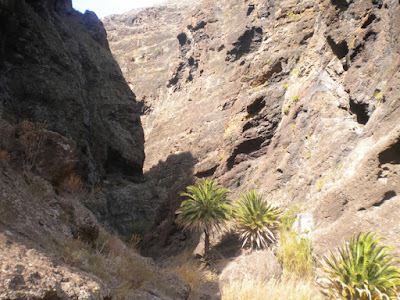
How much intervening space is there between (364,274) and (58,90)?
2437 cm

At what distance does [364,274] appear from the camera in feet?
19.6

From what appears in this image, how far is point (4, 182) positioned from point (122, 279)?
3560mm

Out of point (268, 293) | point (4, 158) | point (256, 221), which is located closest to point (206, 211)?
point (256, 221)

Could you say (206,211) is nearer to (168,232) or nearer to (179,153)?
(168,232)

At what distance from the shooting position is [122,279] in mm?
6062

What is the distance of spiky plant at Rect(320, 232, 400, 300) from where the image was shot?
5711 millimetres

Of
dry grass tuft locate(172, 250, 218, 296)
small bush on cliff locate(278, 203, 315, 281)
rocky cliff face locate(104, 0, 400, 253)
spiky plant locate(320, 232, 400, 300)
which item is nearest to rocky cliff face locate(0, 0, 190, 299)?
dry grass tuft locate(172, 250, 218, 296)

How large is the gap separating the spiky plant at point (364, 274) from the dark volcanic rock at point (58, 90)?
19374 millimetres

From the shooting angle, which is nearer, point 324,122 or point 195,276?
point 195,276

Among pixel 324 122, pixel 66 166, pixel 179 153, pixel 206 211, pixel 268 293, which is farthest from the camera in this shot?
pixel 179 153

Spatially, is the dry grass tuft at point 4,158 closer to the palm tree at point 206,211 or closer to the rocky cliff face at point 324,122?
the palm tree at point 206,211

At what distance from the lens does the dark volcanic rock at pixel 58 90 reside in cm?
2077

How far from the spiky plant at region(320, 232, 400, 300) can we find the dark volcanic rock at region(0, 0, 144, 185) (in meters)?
19.4

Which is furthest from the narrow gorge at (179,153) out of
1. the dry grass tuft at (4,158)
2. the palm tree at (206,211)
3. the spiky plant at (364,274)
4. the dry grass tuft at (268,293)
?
the dry grass tuft at (268,293)
